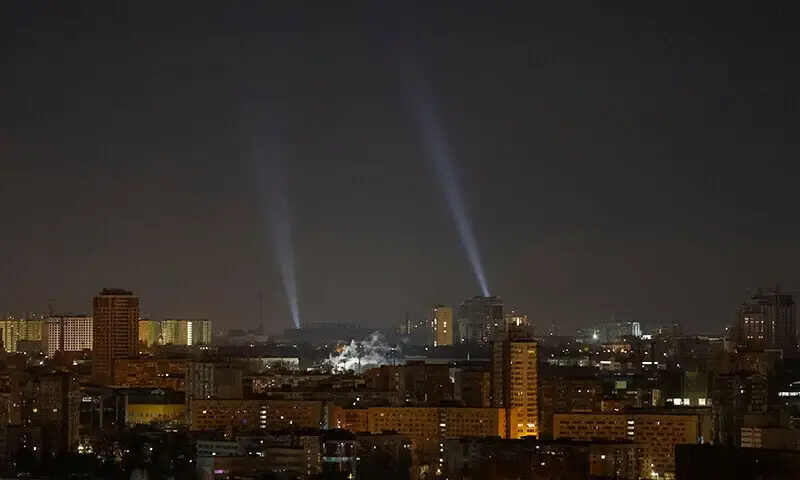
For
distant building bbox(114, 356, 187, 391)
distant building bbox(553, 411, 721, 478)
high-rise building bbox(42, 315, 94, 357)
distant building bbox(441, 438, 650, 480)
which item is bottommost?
distant building bbox(441, 438, 650, 480)

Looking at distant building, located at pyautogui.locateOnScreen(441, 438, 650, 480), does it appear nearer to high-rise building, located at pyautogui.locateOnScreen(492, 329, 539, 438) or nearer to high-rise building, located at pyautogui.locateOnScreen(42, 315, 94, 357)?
high-rise building, located at pyautogui.locateOnScreen(492, 329, 539, 438)

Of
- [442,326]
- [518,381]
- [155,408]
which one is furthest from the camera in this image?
[442,326]

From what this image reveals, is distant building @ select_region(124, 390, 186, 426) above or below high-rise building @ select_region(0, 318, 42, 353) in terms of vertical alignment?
below

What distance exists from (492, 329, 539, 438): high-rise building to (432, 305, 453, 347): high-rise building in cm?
3632

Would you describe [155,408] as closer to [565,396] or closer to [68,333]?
[565,396]

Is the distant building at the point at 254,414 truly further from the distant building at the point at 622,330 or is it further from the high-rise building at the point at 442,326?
the distant building at the point at 622,330

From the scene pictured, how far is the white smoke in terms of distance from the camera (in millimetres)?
57062

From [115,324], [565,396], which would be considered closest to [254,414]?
[565,396]

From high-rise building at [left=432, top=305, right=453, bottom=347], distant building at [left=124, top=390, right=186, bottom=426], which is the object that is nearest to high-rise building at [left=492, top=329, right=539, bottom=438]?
distant building at [left=124, top=390, right=186, bottom=426]

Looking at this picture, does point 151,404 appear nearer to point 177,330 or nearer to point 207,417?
point 207,417

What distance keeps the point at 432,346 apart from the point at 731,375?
33160mm

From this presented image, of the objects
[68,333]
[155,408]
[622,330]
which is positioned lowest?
[155,408]

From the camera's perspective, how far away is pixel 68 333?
220ft

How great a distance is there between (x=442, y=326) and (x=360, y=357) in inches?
436
